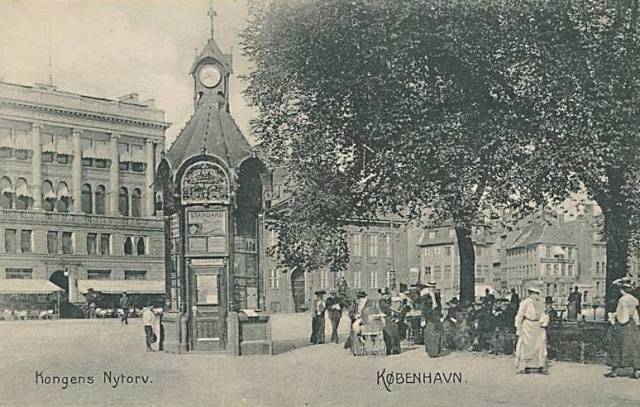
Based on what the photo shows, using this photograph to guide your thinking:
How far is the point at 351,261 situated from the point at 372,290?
546 mm

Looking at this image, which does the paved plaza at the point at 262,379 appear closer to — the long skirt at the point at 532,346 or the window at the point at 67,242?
the long skirt at the point at 532,346

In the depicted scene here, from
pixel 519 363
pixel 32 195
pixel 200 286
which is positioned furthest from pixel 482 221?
pixel 32 195

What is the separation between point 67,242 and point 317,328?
3189mm

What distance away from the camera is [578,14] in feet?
35.9

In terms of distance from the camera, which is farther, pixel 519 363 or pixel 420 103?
pixel 420 103

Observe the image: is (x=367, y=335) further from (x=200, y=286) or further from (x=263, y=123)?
(x=263, y=123)

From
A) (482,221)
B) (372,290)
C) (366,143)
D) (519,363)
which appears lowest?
(519,363)

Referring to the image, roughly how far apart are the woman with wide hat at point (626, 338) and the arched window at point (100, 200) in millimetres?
5793

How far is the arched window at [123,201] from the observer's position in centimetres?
1152

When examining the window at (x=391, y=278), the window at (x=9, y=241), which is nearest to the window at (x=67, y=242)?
the window at (x=9, y=241)

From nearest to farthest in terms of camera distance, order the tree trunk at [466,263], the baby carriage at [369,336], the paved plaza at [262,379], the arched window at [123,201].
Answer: the paved plaza at [262,379] < the baby carriage at [369,336] < the arched window at [123,201] < the tree trunk at [466,263]

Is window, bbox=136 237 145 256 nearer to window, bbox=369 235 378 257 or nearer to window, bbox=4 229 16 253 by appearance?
window, bbox=4 229 16 253

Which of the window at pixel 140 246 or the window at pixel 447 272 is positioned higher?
the window at pixel 140 246

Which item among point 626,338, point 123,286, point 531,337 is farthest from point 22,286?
point 626,338
